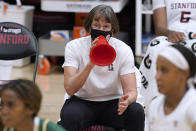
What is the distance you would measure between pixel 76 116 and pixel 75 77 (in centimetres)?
22

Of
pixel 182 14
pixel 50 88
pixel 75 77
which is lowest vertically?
pixel 50 88

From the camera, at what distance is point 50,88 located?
482 cm

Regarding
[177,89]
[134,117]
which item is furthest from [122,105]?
[177,89]

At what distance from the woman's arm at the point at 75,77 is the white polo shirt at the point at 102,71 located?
0.05 m

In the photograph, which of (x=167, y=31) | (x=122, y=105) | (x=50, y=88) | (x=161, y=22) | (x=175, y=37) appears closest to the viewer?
(x=122, y=105)

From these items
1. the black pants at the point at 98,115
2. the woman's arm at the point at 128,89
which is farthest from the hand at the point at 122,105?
the black pants at the point at 98,115

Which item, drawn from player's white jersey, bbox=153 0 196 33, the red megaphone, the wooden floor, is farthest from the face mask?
the wooden floor

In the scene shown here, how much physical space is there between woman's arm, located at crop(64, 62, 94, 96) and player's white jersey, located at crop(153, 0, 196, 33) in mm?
973

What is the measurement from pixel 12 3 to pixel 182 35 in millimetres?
3068

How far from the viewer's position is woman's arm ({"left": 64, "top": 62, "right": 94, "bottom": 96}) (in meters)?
2.74

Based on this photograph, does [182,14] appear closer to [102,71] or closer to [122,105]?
[102,71]

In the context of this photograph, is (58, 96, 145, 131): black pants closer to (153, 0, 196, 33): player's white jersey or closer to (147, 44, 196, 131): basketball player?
(147, 44, 196, 131): basketball player

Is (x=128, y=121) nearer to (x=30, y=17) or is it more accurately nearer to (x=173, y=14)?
(x=173, y=14)

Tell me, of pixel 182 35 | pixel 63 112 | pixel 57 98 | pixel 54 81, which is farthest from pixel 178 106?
pixel 54 81
